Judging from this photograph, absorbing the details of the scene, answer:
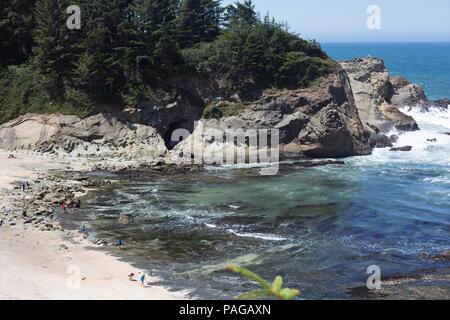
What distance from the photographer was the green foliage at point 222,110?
49656 mm

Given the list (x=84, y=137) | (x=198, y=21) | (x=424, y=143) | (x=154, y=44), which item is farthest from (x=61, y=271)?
(x=424, y=143)

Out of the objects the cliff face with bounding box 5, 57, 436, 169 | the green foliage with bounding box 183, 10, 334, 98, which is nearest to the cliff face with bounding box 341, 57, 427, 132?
the cliff face with bounding box 5, 57, 436, 169

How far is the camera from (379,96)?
65.9m

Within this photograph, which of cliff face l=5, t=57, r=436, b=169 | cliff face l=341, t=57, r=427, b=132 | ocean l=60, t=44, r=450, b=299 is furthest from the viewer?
cliff face l=341, t=57, r=427, b=132

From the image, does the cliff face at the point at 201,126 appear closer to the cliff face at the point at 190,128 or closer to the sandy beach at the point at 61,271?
the cliff face at the point at 190,128

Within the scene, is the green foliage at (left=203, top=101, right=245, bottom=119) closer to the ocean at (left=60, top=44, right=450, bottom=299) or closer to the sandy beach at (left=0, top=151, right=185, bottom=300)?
the ocean at (left=60, top=44, right=450, bottom=299)

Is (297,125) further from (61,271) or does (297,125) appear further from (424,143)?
(61,271)

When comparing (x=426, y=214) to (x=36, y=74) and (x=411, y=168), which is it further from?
(x=36, y=74)

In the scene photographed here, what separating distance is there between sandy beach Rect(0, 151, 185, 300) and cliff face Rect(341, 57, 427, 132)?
112ft

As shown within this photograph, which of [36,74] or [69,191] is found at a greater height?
[36,74]

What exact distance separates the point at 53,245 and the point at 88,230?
294 centimetres

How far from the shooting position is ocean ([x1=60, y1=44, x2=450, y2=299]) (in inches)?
993

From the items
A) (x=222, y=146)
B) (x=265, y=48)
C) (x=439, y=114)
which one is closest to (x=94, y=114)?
(x=222, y=146)

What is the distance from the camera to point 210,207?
117 feet
